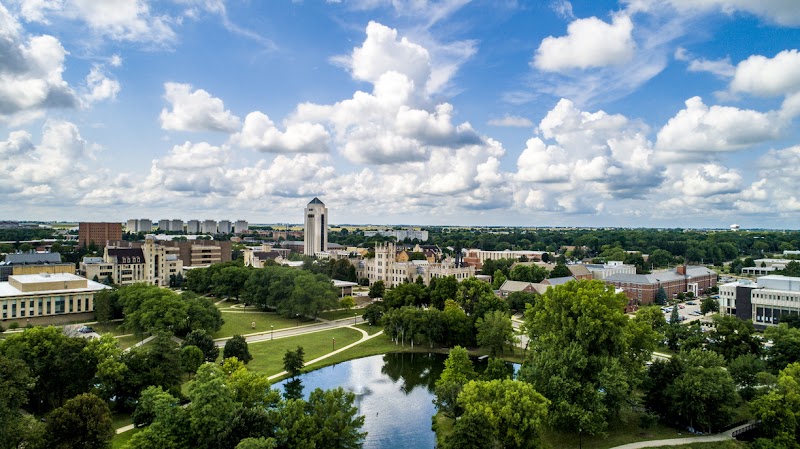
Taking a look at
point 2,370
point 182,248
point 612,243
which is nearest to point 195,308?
point 2,370

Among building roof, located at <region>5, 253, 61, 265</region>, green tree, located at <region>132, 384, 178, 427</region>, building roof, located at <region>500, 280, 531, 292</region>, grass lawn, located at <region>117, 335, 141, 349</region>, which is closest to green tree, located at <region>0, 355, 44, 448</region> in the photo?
green tree, located at <region>132, 384, 178, 427</region>

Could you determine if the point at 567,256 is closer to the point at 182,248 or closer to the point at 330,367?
the point at 182,248

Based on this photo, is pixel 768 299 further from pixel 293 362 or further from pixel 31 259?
pixel 31 259

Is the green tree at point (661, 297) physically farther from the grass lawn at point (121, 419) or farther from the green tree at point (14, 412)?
the green tree at point (14, 412)

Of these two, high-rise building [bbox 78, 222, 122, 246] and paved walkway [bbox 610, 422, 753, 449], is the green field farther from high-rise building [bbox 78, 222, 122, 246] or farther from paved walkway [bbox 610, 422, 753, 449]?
high-rise building [bbox 78, 222, 122, 246]

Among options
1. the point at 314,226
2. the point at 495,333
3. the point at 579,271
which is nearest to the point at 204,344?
the point at 495,333

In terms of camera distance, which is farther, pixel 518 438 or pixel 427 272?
pixel 427 272
